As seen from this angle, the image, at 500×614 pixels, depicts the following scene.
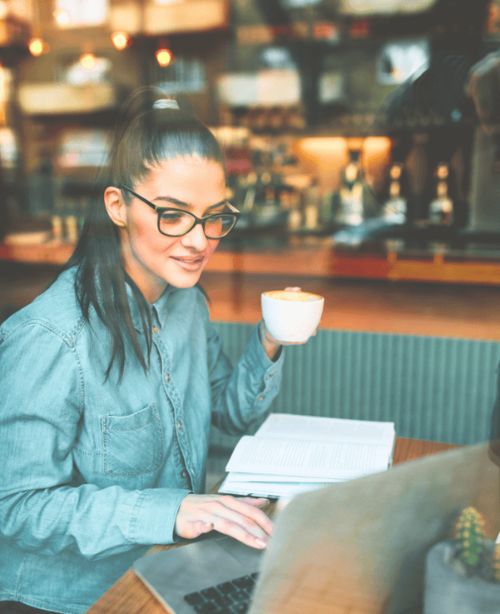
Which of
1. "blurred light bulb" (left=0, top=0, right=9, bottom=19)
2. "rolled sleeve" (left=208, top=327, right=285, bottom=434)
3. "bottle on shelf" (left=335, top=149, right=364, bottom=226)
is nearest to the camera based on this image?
"rolled sleeve" (left=208, top=327, right=285, bottom=434)

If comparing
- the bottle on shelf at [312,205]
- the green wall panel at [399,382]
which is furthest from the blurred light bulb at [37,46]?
the green wall panel at [399,382]

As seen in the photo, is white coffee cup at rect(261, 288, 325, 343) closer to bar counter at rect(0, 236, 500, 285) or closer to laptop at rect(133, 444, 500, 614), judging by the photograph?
laptop at rect(133, 444, 500, 614)

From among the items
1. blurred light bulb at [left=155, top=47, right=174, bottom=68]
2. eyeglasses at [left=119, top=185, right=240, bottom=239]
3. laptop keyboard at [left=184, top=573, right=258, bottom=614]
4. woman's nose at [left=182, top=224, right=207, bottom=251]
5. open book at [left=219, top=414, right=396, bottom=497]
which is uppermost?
blurred light bulb at [left=155, top=47, right=174, bottom=68]

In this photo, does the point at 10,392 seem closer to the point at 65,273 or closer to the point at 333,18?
the point at 65,273

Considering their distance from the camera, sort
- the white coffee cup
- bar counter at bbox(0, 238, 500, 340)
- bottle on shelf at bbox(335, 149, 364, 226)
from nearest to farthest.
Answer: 1. the white coffee cup
2. bar counter at bbox(0, 238, 500, 340)
3. bottle on shelf at bbox(335, 149, 364, 226)

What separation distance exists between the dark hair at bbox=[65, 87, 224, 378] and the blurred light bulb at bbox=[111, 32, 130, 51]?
19.4 feet

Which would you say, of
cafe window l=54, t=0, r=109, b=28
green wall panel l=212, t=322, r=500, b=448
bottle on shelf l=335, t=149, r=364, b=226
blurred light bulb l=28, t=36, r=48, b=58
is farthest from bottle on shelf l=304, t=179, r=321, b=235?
blurred light bulb l=28, t=36, r=48, b=58

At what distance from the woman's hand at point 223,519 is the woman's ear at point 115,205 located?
48 cm

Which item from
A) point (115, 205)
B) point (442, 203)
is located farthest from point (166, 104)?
point (442, 203)

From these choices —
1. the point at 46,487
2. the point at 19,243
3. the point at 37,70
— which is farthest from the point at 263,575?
the point at 37,70

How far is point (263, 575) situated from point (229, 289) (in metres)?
4.31

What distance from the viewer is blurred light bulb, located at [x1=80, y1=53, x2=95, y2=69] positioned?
7.05 meters

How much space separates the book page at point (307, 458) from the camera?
3.36 ft

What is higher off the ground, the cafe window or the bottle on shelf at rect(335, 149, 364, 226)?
the cafe window
